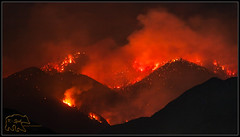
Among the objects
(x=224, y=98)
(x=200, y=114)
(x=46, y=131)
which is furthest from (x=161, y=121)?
(x=46, y=131)

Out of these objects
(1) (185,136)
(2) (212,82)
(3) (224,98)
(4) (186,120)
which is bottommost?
(1) (185,136)

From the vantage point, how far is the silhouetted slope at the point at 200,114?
92.6m

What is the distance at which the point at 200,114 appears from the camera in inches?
4038

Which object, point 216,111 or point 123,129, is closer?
point 216,111

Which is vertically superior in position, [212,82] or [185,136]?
[212,82]

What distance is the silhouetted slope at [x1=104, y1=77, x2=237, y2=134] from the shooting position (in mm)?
92562

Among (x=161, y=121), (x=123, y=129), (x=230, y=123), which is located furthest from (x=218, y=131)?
(x=123, y=129)

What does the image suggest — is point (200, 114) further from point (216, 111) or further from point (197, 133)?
point (197, 133)

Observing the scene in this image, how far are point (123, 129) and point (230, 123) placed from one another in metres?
39.5

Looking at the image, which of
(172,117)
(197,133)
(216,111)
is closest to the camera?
(197,133)

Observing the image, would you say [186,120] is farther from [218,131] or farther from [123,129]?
[123,129]

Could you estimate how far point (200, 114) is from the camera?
103 meters

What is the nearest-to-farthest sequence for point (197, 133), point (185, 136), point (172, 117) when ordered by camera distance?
point (185, 136)
point (197, 133)
point (172, 117)

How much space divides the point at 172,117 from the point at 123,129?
60.9 feet
